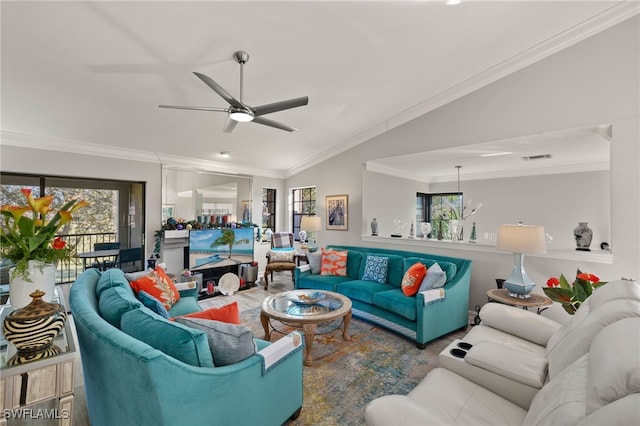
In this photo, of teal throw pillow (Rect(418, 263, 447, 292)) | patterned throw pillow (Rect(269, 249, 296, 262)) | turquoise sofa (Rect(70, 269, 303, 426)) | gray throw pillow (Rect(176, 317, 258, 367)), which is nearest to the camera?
turquoise sofa (Rect(70, 269, 303, 426))

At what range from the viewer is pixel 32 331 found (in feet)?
4.46

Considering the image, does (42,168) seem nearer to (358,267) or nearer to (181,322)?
(181,322)

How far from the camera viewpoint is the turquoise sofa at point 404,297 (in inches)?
117

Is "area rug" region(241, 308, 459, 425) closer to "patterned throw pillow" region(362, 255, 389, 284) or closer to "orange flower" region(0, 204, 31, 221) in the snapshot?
"patterned throw pillow" region(362, 255, 389, 284)

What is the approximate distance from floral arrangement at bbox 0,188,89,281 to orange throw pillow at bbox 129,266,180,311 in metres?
1.09

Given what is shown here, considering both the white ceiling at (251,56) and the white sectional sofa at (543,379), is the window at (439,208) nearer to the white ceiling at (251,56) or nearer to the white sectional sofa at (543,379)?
the white ceiling at (251,56)

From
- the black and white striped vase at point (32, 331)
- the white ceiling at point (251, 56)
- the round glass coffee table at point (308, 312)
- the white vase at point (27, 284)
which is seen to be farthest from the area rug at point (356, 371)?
the white ceiling at point (251, 56)

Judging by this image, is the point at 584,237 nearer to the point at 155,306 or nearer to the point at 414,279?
the point at 414,279

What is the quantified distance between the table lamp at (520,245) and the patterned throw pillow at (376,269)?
1.46 metres

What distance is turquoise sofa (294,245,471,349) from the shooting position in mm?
2984

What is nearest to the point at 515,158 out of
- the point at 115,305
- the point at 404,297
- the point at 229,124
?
the point at 404,297

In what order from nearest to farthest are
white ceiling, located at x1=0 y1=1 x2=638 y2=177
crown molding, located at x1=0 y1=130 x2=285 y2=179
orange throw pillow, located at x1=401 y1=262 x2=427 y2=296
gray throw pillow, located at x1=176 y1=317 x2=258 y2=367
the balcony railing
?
gray throw pillow, located at x1=176 y1=317 x2=258 y2=367
white ceiling, located at x1=0 y1=1 x2=638 y2=177
orange throw pillow, located at x1=401 y1=262 x2=427 y2=296
crown molding, located at x1=0 y1=130 x2=285 y2=179
the balcony railing

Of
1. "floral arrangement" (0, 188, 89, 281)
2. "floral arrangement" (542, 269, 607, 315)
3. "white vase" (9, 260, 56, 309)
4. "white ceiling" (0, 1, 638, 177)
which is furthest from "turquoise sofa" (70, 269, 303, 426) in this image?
"floral arrangement" (542, 269, 607, 315)

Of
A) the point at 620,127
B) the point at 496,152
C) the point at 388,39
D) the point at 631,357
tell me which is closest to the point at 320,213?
the point at 496,152
